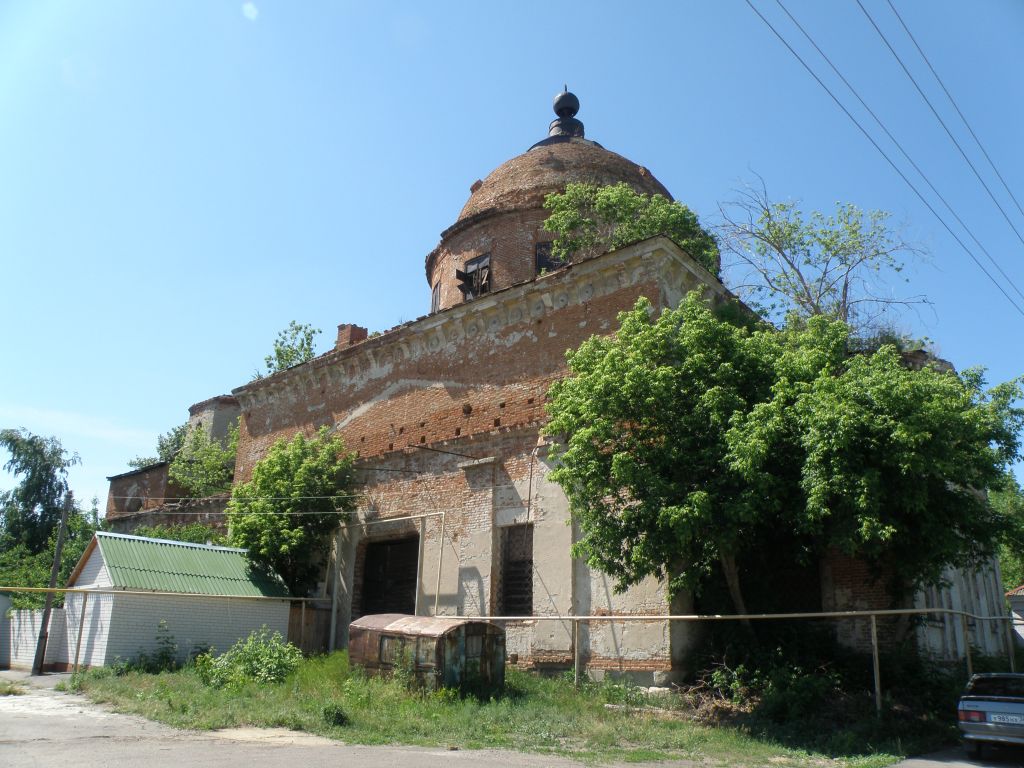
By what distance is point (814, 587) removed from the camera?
14.6 meters

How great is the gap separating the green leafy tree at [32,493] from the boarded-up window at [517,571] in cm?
2924

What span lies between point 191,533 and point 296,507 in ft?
21.0

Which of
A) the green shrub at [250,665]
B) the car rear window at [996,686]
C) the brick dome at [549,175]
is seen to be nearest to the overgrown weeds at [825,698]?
the car rear window at [996,686]

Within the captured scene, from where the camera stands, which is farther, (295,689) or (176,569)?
(176,569)

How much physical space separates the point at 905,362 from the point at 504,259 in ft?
36.8

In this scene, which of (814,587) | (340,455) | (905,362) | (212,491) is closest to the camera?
(814,587)

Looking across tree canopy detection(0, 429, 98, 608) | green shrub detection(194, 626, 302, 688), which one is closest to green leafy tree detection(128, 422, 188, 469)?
tree canopy detection(0, 429, 98, 608)

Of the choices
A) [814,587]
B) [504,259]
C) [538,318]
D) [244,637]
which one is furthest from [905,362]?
[244,637]

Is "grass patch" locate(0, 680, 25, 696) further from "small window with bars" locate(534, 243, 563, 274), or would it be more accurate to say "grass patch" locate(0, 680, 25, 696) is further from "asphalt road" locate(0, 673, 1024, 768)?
"small window with bars" locate(534, 243, 563, 274)

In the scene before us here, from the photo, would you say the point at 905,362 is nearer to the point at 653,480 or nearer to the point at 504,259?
the point at 653,480

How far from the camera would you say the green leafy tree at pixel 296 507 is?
1953 centimetres

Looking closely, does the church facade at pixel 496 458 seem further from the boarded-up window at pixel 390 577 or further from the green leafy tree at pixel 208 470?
the green leafy tree at pixel 208 470

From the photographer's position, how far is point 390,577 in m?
19.1

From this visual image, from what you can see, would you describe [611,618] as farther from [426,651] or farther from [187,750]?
[187,750]
